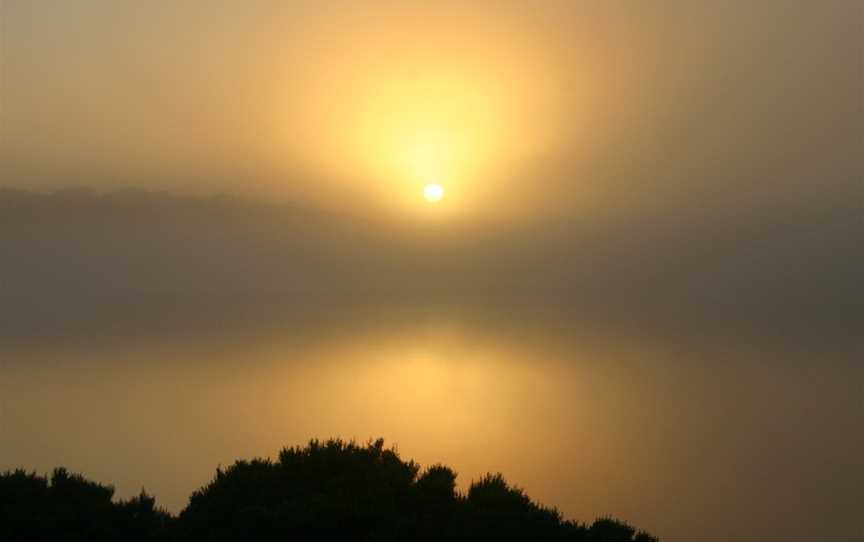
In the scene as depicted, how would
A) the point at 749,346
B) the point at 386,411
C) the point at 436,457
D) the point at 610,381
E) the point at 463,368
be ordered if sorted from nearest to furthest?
the point at 436,457
the point at 386,411
the point at 610,381
the point at 463,368
the point at 749,346

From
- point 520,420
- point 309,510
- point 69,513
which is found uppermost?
point 520,420

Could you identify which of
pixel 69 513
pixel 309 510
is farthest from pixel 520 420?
pixel 69 513

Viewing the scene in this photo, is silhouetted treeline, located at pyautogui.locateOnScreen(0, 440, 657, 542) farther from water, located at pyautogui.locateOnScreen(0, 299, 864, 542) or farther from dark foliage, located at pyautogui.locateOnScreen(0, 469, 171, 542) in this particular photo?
water, located at pyautogui.locateOnScreen(0, 299, 864, 542)

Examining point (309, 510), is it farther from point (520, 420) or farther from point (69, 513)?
point (520, 420)

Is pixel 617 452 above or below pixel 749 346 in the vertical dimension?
below

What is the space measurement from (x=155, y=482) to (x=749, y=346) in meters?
95.8

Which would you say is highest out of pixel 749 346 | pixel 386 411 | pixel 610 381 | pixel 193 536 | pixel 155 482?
pixel 749 346

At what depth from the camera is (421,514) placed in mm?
16125

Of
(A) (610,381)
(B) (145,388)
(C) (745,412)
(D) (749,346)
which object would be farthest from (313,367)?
(D) (749,346)

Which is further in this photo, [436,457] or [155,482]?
[436,457]

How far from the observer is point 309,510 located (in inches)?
602

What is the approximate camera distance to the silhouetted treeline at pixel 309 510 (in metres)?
15.1

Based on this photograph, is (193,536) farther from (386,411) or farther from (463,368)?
(463,368)

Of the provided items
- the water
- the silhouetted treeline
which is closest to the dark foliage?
the silhouetted treeline
